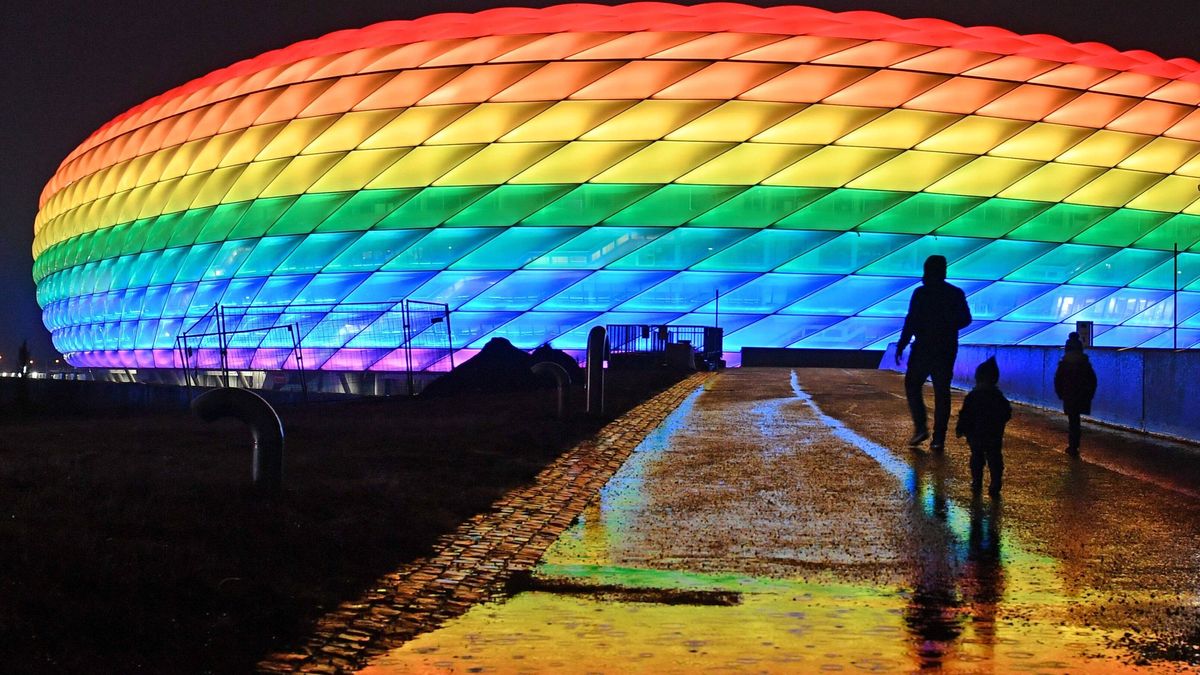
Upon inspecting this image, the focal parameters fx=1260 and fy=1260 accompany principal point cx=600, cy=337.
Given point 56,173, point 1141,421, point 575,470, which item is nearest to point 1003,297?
point 1141,421

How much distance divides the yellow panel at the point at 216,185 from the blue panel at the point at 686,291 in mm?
11599

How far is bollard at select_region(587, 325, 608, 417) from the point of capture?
12641 mm

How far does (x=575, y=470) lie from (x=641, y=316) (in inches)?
973

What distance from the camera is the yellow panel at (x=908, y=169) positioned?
102 ft

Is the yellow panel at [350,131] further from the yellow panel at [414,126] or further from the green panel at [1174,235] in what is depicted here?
the green panel at [1174,235]

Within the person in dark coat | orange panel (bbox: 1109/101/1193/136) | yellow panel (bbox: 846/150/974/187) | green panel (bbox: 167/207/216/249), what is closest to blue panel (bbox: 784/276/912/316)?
yellow panel (bbox: 846/150/974/187)

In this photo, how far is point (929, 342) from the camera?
10172mm

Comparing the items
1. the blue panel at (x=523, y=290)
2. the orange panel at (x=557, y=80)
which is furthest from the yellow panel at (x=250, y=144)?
the blue panel at (x=523, y=290)

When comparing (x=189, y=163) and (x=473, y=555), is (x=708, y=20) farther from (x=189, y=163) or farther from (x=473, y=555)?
(x=473, y=555)

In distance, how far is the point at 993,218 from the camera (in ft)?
106

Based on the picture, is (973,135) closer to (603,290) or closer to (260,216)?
(603,290)

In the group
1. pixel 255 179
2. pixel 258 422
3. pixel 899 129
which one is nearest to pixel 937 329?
pixel 258 422

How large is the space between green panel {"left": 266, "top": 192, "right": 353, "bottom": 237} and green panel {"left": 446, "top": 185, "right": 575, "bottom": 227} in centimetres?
332

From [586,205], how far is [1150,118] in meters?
14.3
